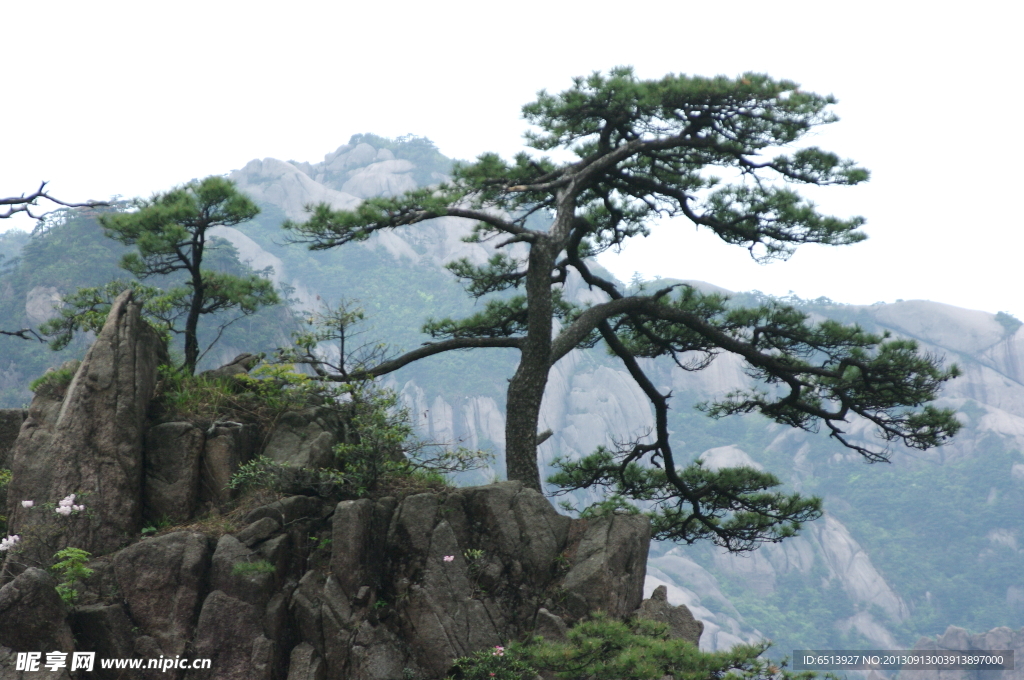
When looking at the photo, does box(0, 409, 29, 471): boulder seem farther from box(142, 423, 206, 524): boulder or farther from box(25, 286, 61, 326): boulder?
box(25, 286, 61, 326): boulder

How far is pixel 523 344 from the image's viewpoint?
9.05 metres

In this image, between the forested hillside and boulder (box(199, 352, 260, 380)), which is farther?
the forested hillside

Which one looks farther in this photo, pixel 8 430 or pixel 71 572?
pixel 8 430

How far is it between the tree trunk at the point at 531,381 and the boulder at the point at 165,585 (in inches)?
128

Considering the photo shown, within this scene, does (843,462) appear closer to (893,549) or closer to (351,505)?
(893,549)

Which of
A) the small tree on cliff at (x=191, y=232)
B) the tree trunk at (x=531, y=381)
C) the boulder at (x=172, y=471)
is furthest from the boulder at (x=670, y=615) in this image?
the small tree on cliff at (x=191, y=232)

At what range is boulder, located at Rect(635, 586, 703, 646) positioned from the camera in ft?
23.5

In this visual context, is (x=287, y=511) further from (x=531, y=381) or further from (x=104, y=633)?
(x=531, y=381)

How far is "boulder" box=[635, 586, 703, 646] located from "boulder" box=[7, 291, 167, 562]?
4.53 metres

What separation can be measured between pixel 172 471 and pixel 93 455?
653mm

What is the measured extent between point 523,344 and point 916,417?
14.9ft

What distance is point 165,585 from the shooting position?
6.31 metres

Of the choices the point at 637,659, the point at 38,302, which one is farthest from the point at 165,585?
the point at 38,302

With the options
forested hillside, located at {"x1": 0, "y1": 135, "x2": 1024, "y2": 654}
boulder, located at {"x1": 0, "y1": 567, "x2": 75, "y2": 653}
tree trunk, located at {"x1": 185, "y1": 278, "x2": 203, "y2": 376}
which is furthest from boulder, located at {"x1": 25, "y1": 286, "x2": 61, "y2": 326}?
boulder, located at {"x1": 0, "y1": 567, "x2": 75, "y2": 653}
